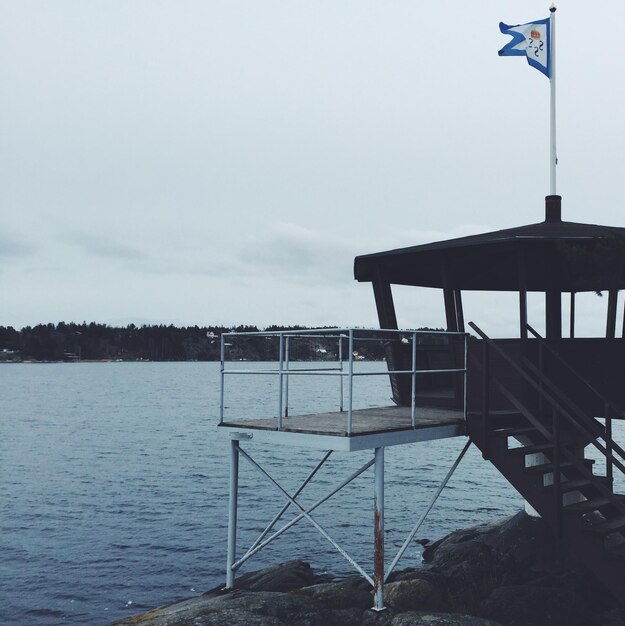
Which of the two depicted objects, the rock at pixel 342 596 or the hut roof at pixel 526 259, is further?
the hut roof at pixel 526 259

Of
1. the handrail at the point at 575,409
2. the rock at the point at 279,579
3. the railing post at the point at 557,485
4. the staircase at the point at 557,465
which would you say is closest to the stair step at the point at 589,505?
the staircase at the point at 557,465

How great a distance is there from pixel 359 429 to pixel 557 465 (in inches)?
114

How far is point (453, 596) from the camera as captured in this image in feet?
43.9

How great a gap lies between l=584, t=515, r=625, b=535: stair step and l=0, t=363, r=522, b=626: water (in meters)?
9.98

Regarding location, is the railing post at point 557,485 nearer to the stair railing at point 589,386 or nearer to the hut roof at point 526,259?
the stair railing at point 589,386

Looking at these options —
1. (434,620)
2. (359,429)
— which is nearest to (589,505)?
(434,620)

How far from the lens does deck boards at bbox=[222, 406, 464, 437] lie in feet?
35.5

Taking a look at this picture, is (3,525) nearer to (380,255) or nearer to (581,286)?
(380,255)

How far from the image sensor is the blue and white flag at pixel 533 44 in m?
15.6

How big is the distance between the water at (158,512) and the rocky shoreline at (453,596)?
423 centimetres

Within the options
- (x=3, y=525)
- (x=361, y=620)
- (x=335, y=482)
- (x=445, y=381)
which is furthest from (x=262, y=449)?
(x=361, y=620)

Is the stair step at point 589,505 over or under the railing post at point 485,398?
under

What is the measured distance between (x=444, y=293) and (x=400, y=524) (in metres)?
14.5

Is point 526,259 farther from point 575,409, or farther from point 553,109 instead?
point 553,109
